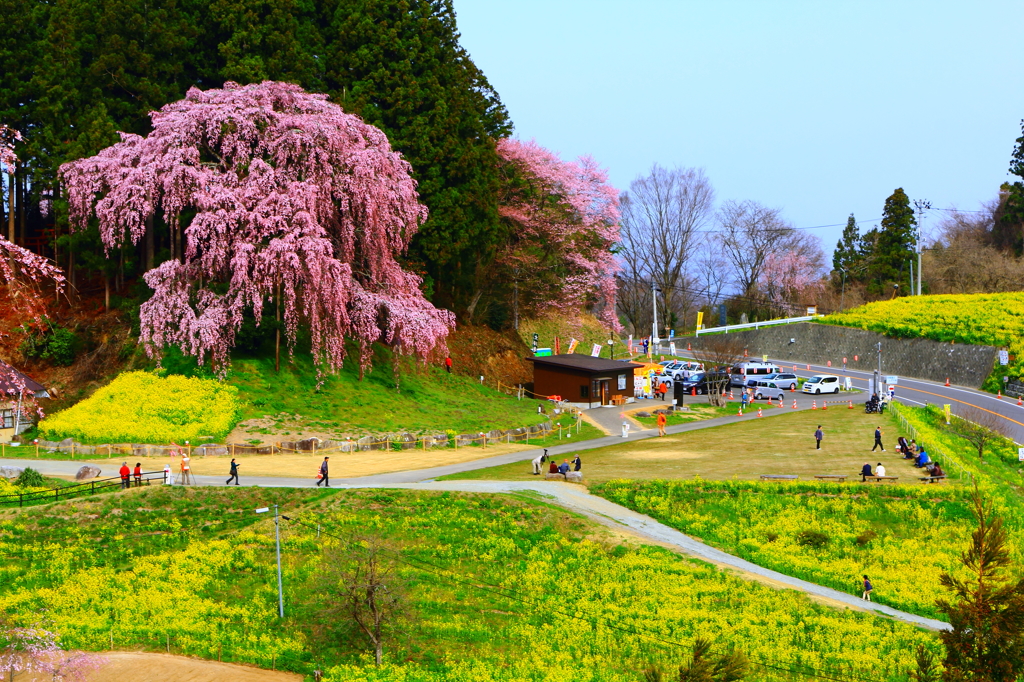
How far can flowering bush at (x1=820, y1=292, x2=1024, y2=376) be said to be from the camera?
6962cm

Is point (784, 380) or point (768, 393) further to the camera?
point (784, 380)

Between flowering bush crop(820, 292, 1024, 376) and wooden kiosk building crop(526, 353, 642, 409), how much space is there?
26884mm

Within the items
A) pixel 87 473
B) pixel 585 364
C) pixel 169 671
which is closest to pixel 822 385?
pixel 585 364

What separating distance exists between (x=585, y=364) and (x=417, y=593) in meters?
32.6

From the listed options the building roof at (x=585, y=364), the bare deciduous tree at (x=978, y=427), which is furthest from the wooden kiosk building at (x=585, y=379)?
the bare deciduous tree at (x=978, y=427)

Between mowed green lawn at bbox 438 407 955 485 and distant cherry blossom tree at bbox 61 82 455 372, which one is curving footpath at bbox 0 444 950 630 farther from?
distant cherry blossom tree at bbox 61 82 455 372

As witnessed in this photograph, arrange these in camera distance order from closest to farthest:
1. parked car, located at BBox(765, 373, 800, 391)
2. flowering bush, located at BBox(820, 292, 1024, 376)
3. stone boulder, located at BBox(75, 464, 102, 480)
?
stone boulder, located at BBox(75, 464, 102, 480), parked car, located at BBox(765, 373, 800, 391), flowering bush, located at BBox(820, 292, 1024, 376)

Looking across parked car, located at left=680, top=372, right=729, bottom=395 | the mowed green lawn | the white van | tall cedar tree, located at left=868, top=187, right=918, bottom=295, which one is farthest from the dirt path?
tall cedar tree, located at left=868, top=187, right=918, bottom=295

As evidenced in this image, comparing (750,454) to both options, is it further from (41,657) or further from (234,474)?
(41,657)

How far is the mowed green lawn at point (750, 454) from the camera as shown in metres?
40.2

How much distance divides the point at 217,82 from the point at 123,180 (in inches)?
437

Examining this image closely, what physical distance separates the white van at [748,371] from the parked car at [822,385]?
10.9ft

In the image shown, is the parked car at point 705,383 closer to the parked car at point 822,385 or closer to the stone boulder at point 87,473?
the parked car at point 822,385

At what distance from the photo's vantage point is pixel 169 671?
23.5m
